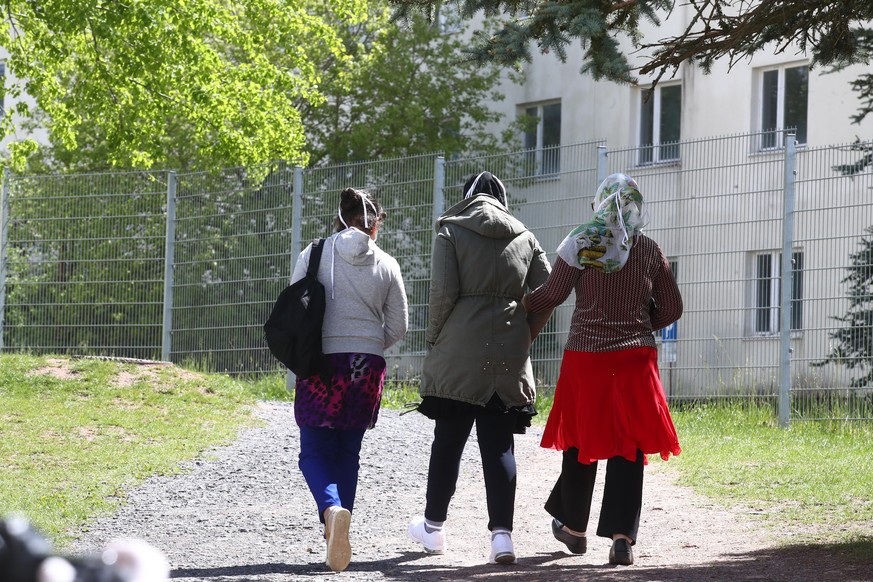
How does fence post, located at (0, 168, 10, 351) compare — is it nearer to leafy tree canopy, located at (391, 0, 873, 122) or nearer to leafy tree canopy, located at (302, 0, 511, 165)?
leafy tree canopy, located at (302, 0, 511, 165)

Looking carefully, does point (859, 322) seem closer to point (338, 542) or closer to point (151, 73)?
point (338, 542)

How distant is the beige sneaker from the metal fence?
6.63 meters

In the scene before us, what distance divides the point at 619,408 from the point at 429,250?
26.2 feet

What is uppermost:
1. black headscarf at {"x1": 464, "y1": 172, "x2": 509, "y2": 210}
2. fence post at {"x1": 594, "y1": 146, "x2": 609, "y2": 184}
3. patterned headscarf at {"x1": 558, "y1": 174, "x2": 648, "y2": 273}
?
fence post at {"x1": 594, "y1": 146, "x2": 609, "y2": 184}

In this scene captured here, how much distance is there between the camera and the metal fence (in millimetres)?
11758

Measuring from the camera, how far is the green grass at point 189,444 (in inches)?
307

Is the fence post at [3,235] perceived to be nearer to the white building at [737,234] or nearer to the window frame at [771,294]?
the white building at [737,234]

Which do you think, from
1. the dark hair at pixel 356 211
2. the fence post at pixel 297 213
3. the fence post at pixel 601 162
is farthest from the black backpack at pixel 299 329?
the fence post at pixel 297 213

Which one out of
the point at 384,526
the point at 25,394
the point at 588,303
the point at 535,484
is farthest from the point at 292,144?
the point at 588,303

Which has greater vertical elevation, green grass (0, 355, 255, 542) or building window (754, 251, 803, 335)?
building window (754, 251, 803, 335)

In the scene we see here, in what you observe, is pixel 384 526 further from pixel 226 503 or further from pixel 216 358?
pixel 216 358

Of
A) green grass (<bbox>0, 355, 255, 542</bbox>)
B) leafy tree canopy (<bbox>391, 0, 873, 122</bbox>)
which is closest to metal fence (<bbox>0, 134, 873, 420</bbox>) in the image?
green grass (<bbox>0, 355, 255, 542</bbox>)

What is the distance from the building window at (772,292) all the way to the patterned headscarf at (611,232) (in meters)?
5.99

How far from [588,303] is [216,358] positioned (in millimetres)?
9520
